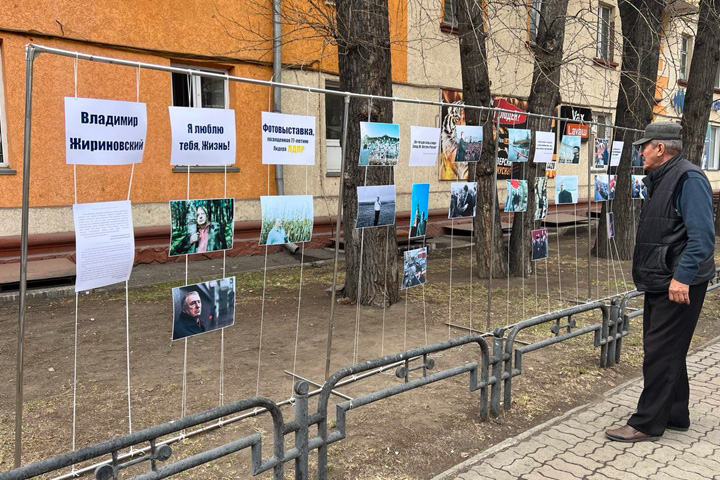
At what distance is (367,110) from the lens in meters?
6.68

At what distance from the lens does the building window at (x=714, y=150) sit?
24.0 metres

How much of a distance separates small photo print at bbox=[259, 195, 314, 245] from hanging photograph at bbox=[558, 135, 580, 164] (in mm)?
3747

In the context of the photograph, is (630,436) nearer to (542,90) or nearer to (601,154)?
(601,154)

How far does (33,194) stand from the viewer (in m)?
8.36

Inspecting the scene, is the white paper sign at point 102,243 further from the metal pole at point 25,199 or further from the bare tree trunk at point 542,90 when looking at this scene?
the bare tree trunk at point 542,90

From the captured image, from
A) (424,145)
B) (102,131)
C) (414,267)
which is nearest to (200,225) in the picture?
(102,131)

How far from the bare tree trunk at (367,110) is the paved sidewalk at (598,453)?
2994 mm

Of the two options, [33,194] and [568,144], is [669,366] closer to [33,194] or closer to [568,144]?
[568,144]

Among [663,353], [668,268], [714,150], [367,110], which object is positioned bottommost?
[663,353]

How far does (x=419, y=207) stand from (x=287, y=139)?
1.64 m

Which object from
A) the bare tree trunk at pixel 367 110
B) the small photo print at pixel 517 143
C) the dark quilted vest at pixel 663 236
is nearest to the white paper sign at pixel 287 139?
the dark quilted vest at pixel 663 236

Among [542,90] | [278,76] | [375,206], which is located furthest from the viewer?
[278,76]

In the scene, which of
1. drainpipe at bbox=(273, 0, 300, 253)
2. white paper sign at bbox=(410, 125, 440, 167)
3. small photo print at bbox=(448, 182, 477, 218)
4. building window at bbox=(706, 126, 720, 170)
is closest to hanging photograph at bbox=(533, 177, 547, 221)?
small photo print at bbox=(448, 182, 477, 218)

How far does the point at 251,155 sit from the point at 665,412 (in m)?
8.02
